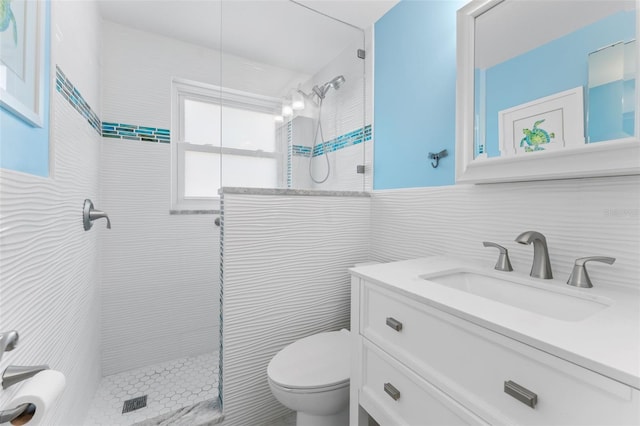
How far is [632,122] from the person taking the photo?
742 mm

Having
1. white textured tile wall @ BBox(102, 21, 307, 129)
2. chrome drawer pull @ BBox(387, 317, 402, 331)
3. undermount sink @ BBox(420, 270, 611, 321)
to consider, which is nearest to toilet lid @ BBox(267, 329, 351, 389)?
chrome drawer pull @ BBox(387, 317, 402, 331)

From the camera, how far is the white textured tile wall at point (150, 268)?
1.90 meters

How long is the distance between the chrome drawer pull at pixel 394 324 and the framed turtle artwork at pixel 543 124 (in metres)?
0.72

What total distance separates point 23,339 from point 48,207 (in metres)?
0.42

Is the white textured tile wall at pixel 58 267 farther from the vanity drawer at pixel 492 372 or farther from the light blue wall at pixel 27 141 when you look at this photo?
the vanity drawer at pixel 492 372

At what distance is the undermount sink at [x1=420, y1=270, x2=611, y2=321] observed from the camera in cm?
76

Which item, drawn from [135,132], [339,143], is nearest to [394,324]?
[339,143]

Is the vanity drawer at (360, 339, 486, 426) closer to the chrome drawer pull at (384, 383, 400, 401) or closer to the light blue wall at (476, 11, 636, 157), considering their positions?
the chrome drawer pull at (384, 383, 400, 401)

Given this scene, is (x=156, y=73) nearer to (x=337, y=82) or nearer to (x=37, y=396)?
(x=337, y=82)

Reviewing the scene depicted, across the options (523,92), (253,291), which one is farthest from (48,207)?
(523,92)

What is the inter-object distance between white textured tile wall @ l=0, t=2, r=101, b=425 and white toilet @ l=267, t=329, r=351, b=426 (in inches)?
30.8

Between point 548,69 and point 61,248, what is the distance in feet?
6.20

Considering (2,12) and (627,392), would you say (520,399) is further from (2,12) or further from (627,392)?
(2,12)

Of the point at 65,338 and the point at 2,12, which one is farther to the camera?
the point at 65,338
